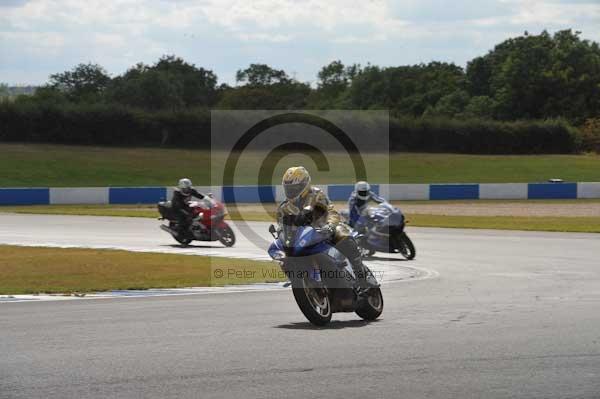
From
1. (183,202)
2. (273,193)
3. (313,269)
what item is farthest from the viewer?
(273,193)

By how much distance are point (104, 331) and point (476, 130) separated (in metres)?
55.4

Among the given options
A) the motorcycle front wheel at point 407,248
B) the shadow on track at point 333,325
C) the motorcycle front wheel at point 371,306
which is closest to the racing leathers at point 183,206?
the motorcycle front wheel at point 407,248

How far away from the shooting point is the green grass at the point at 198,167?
155 feet

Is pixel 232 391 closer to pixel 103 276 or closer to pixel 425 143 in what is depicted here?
pixel 103 276

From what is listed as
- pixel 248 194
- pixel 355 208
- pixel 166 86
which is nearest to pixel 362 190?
pixel 355 208

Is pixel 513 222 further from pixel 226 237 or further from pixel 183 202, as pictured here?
pixel 183 202

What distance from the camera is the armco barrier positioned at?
38750 mm

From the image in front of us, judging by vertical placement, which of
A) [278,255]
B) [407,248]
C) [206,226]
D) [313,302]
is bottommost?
[407,248]

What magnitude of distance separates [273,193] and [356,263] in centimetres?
3096

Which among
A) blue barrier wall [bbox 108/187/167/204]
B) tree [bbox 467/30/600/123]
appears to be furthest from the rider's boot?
tree [bbox 467/30/600/123]

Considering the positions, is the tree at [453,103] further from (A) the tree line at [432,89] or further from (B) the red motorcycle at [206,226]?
(B) the red motorcycle at [206,226]

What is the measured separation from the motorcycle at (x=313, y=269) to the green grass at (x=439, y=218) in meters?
17.7

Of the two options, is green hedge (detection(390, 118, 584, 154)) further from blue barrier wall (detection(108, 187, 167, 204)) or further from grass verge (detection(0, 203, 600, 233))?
blue barrier wall (detection(108, 187, 167, 204))

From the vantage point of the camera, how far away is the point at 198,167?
5128 cm
